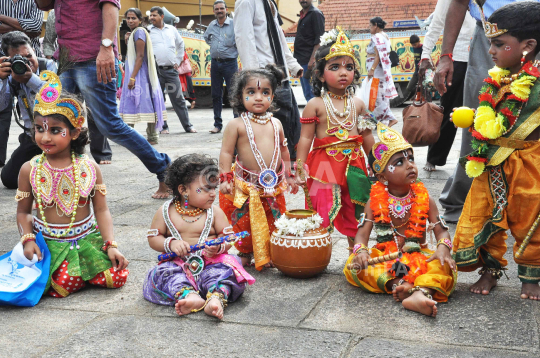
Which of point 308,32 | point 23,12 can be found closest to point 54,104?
point 23,12

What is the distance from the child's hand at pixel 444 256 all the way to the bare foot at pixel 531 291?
1.10ft

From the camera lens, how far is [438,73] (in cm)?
368

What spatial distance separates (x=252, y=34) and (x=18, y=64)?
70.7 inches

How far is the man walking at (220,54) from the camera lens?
8.91m

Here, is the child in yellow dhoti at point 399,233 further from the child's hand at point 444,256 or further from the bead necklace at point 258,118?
the bead necklace at point 258,118

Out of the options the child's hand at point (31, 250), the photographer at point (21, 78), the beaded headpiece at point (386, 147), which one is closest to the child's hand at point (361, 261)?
the beaded headpiece at point (386, 147)

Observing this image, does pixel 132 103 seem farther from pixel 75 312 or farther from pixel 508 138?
pixel 508 138

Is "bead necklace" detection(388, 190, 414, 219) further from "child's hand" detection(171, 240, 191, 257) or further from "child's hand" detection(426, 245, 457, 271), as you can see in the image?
"child's hand" detection(171, 240, 191, 257)

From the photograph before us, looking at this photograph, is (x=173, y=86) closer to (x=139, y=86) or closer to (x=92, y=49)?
(x=139, y=86)

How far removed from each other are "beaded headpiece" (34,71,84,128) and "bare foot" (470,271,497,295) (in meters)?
2.19

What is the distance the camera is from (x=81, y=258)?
299 centimetres

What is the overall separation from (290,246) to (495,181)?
3.53ft

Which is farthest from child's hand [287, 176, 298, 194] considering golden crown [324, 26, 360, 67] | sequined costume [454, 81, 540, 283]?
sequined costume [454, 81, 540, 283]

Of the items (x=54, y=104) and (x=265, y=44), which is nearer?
(x=54, y=104)
